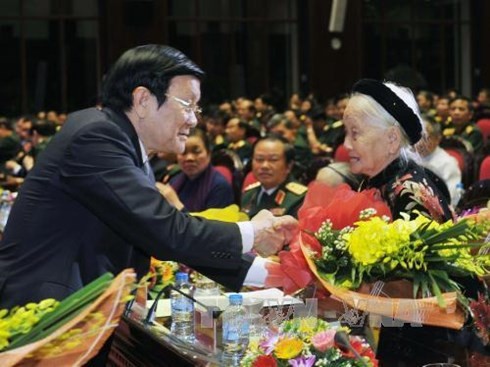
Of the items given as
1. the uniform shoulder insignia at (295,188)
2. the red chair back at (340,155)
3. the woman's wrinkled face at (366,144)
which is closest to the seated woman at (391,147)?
the woman's wrinkled face at (366,144)

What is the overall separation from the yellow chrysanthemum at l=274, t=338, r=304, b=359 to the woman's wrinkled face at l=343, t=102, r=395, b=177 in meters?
0.96

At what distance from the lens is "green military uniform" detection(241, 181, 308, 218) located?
519 centimetres

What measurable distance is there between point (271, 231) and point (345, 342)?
0.53 meters

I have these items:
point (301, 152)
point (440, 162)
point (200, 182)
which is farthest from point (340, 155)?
point (301, 152)

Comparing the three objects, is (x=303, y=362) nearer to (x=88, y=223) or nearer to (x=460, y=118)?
(x=88, y=223)

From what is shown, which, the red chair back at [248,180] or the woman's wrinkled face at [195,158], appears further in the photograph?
the red chair back at [248,180]

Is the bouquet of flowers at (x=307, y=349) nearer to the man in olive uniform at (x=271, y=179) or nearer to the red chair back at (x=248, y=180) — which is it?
the man in olive uniform at (x=271, y=179)

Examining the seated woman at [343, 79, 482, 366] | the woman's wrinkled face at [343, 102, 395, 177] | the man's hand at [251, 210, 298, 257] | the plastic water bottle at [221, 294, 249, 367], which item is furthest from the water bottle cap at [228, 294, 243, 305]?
the woman's wrinkled face at [343, 102, 395, 177]

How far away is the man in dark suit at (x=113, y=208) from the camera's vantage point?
2.20 m

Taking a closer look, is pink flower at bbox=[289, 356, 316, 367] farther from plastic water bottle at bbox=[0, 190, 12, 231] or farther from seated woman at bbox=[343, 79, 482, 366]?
plastic water bottle at bbox=[0, 190, 12, 231]

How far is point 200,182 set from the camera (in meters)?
5.99

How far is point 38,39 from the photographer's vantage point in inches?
572

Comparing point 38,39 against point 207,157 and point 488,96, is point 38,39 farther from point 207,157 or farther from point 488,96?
point 207,157

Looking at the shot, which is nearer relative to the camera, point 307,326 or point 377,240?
point 307,326
